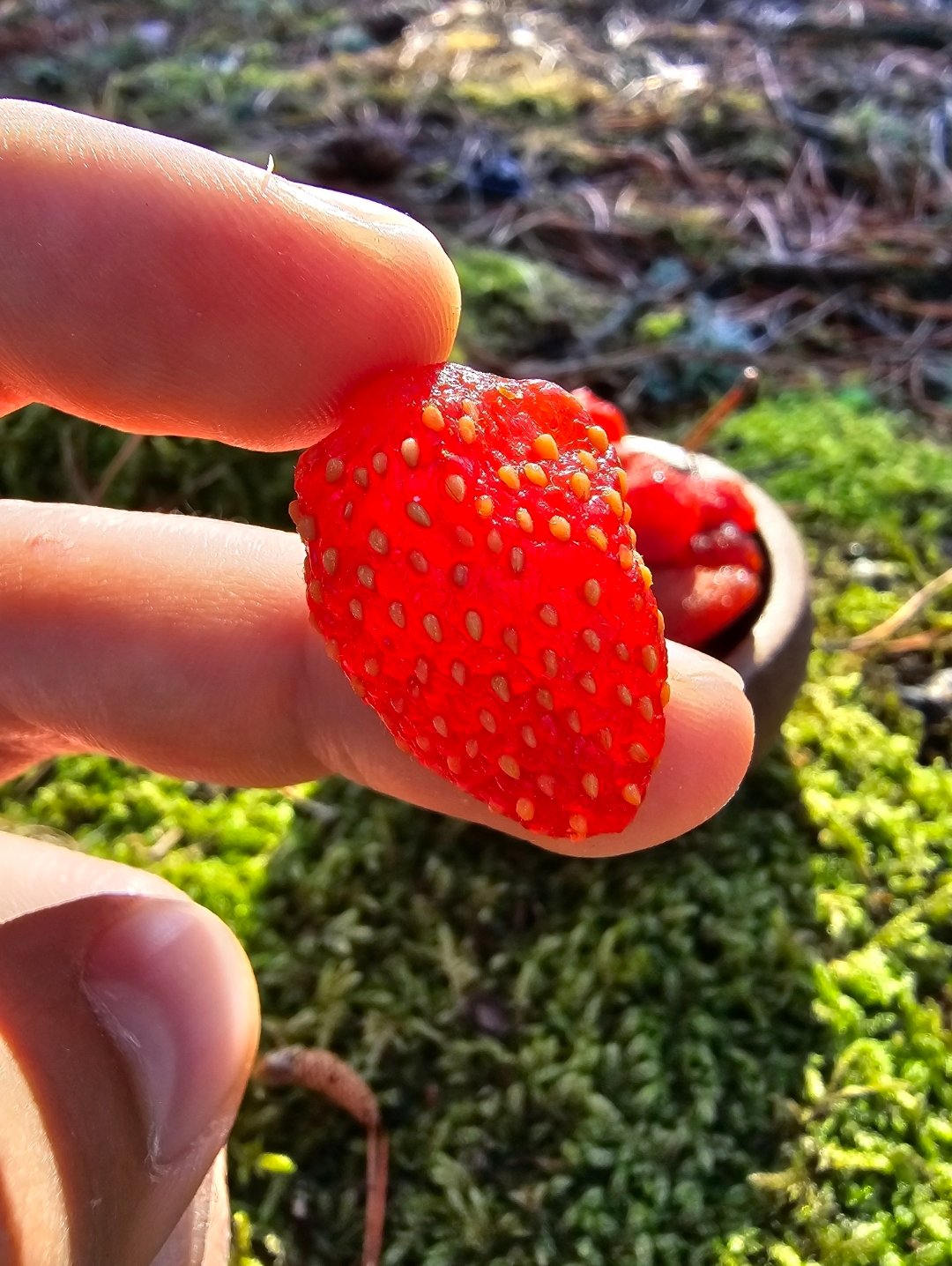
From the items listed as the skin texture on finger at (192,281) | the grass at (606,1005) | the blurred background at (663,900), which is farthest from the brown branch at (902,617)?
the skin texture on finger at (192,281)

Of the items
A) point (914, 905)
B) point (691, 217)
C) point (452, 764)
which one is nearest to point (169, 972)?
point (452, 764)

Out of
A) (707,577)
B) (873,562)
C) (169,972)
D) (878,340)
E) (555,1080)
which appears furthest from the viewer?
(878,340)

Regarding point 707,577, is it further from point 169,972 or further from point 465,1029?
point 169,972

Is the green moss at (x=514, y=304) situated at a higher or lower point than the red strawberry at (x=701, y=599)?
lower

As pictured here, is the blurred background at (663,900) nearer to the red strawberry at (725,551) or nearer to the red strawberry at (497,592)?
the red strawberry at (725,551)

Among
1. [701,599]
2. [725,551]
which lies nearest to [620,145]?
[725,551]
